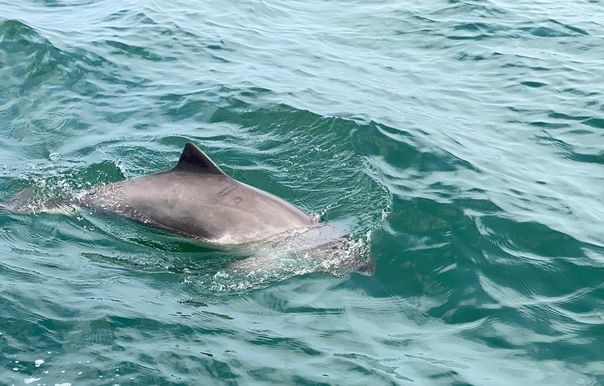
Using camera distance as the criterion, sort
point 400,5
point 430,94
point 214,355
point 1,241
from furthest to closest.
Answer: point 400,5
point 430,94
point 1,241
point 214,355

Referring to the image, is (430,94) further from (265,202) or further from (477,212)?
(265,202)

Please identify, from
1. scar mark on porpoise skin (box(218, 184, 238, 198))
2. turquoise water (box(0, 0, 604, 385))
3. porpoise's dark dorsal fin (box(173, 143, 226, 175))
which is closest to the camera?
turquoise water (box(0, 0, 604, 385))

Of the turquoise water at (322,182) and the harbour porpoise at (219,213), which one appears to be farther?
the harbour porpoise at (219,213)

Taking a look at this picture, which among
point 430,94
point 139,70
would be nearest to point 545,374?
point 430,94

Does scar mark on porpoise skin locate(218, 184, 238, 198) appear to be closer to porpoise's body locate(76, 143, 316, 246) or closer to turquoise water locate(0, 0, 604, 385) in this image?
porpoise's body locate(76, 143, 316, 246)

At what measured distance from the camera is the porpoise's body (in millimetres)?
10094

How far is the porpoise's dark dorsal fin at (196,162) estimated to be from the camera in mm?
10023

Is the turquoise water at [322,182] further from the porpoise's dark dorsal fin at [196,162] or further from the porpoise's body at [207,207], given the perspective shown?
the porpoise's dark dorsal fin at [196,162]

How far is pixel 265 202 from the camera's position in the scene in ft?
34.0

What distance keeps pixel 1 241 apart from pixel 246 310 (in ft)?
10.1

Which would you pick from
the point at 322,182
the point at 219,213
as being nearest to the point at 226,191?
the point at 219,213

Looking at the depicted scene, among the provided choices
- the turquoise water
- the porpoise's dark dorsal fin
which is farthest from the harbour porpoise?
the turquoise water

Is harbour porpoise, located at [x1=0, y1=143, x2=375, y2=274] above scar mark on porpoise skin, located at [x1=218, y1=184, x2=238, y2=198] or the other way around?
the other way around

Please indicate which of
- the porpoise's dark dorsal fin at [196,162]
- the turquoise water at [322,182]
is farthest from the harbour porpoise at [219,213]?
the turquoise water at [322,182]
